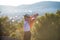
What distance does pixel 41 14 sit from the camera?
220 cm

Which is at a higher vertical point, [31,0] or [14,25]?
[31,0]

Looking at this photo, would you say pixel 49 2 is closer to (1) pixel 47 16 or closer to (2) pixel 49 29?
(1) pixel 47 16

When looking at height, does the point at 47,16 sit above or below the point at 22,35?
above

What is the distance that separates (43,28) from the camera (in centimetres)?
217

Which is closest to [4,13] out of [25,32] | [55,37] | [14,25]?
[14,25]

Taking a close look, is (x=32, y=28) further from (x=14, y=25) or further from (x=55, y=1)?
(x=55, y=1)

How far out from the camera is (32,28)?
7.18 ft

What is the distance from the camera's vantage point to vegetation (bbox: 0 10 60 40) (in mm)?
2158

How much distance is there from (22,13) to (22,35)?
1.21 feet

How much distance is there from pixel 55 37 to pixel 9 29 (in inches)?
30.3

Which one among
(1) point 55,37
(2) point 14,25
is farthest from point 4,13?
(1) point 55,37

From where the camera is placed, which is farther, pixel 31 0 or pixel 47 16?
pixel 31 0

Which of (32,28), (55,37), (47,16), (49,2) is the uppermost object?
(49,2)

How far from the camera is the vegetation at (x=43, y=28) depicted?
7.08 feet
